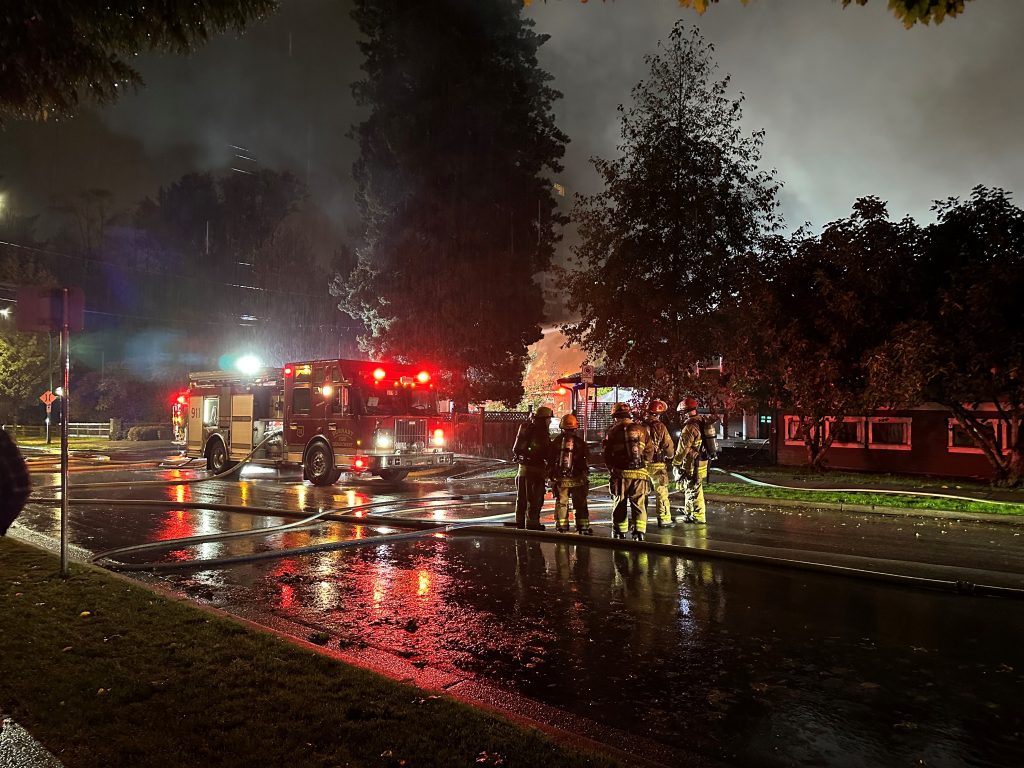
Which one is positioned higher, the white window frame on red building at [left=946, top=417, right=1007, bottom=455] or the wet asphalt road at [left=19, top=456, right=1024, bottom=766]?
the white window frame on red building at [left=946, top=417, right=1007, bottom=455]

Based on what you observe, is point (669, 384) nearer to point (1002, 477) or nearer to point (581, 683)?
point (1002, 477)

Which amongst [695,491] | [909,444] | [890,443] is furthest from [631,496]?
[890,443]

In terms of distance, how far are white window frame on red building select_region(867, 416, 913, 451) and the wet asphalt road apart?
10.5 metres

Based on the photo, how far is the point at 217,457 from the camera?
20281 millimetres

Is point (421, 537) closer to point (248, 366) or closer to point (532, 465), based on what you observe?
point (532, 465)

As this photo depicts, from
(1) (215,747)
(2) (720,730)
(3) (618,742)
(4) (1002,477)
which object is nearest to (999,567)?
(2) (720,730)

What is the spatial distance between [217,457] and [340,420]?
5397 mm

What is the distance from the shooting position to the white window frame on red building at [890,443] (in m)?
20.7

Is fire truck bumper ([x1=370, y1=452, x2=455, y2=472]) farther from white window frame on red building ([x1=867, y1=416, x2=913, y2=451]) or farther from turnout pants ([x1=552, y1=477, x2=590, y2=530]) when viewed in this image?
white window frame on red building ([x1=867, y1=416, x2=913, y2=451])

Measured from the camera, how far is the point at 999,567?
27.1 feet

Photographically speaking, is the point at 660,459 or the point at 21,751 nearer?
the point at 21,751

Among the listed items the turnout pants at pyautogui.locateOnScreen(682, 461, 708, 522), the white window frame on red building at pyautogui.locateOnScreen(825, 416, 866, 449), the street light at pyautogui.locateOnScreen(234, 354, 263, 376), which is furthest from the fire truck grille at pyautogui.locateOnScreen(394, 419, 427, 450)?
the white window frame on red building at pyautogui.locateOnScreen(825, 416, 866, 449)

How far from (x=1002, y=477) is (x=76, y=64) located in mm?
19028

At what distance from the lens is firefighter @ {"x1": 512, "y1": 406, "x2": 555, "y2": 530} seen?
34.3 feet
